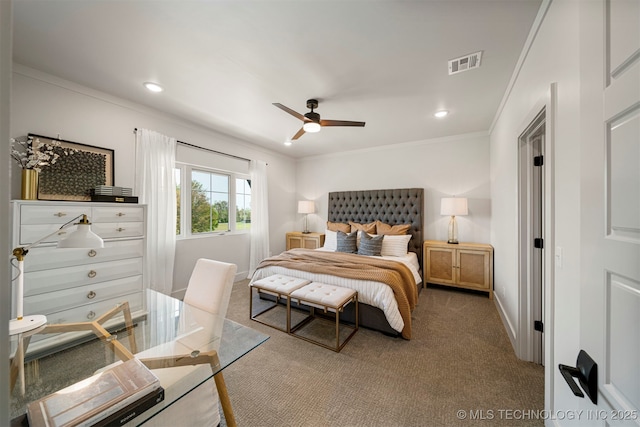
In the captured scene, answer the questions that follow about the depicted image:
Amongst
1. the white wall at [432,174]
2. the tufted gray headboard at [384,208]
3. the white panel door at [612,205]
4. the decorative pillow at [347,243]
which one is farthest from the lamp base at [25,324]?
the white wall at [432,174]

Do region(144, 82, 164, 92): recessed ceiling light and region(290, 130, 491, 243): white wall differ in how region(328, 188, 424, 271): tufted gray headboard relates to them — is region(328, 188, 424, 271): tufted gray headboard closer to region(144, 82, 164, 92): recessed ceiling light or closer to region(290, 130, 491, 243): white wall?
region(290, 130, 491, 243): white wall

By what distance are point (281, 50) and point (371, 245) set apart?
2.78 metres

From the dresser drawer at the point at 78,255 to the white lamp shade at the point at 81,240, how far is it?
113 centimetres

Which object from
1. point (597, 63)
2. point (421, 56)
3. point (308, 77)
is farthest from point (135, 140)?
point (597, 63)

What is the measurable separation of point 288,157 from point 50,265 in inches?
164

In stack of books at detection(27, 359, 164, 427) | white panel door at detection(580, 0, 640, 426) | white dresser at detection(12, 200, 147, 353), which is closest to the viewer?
white panel door at detection(580, 0, 640, 426)

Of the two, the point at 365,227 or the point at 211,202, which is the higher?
the point at 211,202

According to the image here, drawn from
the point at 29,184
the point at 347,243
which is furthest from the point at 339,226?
the point at 29,184

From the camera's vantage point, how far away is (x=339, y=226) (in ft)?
15.6

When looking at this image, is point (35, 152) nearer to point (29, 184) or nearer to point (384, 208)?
point (29, 184)

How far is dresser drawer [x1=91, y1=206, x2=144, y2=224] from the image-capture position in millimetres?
2283

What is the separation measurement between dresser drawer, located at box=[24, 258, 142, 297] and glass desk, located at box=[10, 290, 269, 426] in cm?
82

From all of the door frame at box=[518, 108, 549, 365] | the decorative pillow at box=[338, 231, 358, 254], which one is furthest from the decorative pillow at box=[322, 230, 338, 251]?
the door frame at box=[518, 108, 549, 365]

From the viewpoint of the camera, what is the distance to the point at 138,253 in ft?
8.38
